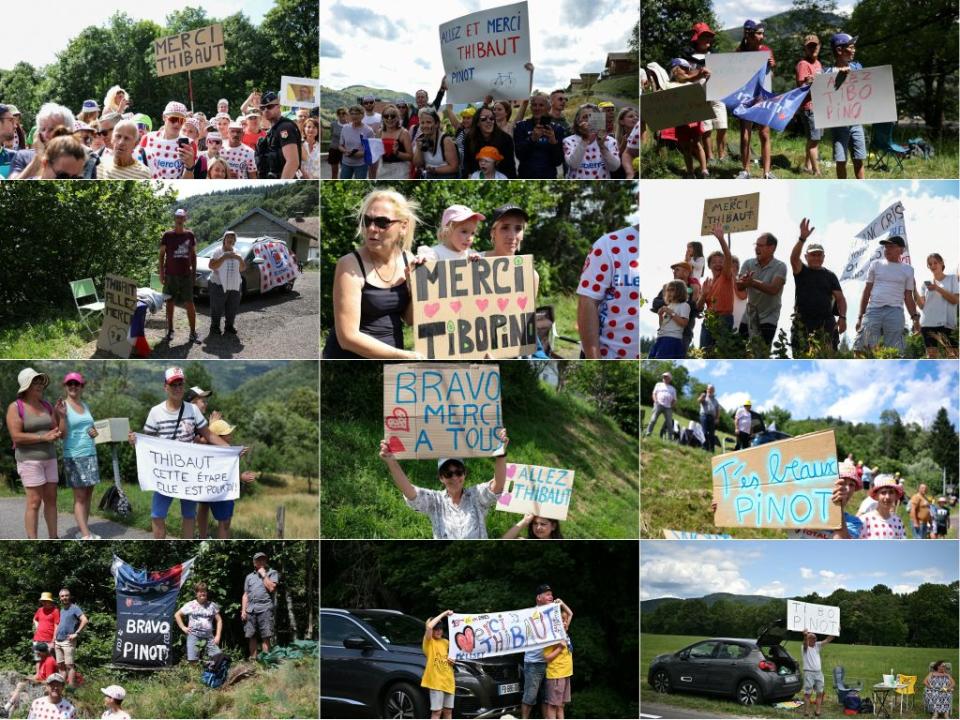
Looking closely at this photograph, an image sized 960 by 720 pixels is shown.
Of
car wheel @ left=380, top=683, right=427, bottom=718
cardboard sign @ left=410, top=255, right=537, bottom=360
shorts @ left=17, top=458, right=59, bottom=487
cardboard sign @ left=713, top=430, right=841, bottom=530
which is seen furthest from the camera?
cardboard sign @ left=713, top=430, right=841, bottom=530

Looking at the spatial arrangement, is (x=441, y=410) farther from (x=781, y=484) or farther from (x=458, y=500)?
(x=781, y=484)

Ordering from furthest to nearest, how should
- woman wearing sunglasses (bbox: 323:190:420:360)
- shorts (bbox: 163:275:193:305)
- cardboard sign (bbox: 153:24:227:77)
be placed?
cardboard sign (bbox: 153:24:227:77) < shorts (bbox: 163:275:193:305) < woman wearing sunglasses (bbox: 323:190:420:360)

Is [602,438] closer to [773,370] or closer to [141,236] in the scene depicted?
[773,370]

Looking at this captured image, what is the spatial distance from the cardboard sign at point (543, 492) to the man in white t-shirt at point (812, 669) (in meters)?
2.28

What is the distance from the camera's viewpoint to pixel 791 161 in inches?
396

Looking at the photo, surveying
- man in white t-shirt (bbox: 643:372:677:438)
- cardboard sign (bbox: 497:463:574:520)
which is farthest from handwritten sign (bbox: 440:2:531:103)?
cardboard sign (bbox: 497:463:574:520)

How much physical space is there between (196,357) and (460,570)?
2.71 metres

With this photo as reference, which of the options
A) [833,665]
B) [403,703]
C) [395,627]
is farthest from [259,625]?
[833,665]

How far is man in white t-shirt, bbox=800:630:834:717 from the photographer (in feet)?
32.3

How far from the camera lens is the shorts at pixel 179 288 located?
31.7 ft

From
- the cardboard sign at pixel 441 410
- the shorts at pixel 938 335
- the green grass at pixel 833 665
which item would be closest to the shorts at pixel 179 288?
the cardboard sign at pixel 441 410

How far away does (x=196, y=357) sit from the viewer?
9.65 metres

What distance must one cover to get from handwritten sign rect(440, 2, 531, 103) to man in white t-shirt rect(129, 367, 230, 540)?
3369 millimetres

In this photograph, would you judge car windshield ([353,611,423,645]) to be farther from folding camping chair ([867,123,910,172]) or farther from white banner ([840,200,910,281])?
folding camping chair ([867,123,910,172])
